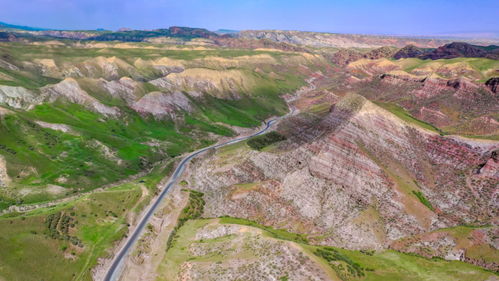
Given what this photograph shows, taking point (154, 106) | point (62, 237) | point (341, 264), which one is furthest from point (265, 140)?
point (62, 237)

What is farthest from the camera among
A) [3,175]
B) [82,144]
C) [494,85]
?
[494,85]

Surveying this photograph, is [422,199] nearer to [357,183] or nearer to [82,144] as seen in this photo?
[357,183]

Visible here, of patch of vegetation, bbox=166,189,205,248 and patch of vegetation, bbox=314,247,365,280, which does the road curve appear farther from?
patch of vegetation, bbox=314,247,365,280

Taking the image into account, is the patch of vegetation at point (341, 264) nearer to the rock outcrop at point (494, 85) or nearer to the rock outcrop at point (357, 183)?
the rock outcrop at point (357, 183)

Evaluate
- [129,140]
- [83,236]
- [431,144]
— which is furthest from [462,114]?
[83,236]

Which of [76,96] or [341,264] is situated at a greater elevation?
[76,96]

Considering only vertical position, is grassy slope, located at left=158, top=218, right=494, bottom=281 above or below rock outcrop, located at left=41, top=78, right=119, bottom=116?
below

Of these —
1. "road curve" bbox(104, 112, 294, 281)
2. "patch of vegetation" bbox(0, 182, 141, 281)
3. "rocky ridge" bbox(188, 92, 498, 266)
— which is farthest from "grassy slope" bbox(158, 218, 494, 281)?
"patch of vegetation" bbox(0, 182, 141, 281)

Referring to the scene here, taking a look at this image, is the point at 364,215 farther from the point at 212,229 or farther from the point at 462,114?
the point at 462,114
